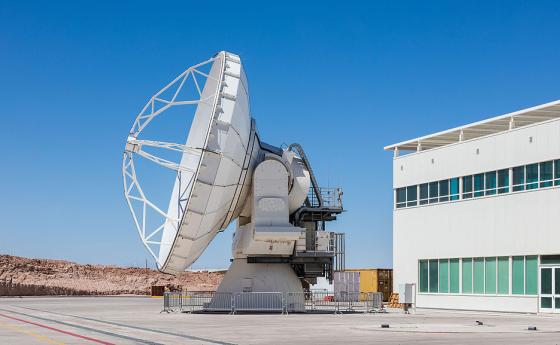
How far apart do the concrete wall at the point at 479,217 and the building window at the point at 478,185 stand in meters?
0.32

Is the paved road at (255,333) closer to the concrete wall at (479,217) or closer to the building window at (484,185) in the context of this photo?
the concrete wall at (479,217)

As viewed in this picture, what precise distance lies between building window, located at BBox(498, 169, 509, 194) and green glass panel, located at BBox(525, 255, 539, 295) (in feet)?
13.3

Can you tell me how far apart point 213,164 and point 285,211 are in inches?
270

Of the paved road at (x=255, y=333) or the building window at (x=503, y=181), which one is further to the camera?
the building window at (x=503, y=181)

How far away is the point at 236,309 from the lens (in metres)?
44.3

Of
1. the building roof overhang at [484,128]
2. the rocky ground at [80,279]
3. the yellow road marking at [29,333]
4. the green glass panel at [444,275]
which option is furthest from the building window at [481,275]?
the rocky ground at [80,279]

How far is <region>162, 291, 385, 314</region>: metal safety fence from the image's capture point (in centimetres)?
4469

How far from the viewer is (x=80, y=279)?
12406cm

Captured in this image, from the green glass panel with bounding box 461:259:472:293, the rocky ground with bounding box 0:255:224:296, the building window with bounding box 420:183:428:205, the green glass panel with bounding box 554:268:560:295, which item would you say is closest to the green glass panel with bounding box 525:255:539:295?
the green glass panel with bounding box 554:268:560:295

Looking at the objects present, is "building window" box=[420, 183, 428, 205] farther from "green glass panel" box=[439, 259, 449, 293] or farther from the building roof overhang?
"green glass panel" box=[439, 259, 449, 293]

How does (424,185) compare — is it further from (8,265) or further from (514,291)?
(8,265)

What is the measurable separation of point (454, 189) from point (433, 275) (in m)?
5.50

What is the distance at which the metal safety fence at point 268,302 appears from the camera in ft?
147

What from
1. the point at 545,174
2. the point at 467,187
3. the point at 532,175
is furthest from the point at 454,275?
the point at 545,174
